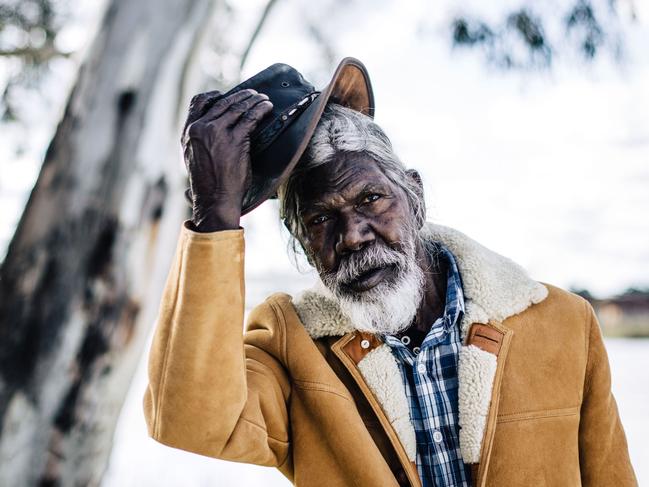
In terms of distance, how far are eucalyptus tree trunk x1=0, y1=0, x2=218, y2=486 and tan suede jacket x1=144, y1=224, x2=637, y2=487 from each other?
86cm

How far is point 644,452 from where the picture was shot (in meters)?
4.79

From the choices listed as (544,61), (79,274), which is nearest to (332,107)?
(79,274)

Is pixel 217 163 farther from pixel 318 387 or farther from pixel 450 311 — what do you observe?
pixel 450 311

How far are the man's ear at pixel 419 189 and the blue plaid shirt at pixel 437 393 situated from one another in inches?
12.4

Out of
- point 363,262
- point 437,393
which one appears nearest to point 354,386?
point 437,393

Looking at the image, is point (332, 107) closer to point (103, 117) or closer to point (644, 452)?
point (103, 117)

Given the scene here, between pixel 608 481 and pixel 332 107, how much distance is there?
1562 mm

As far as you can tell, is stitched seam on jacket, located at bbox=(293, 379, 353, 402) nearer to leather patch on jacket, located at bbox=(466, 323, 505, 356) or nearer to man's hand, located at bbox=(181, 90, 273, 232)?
leather patch on jacket, located at bbox=(466, 323, 505, 356)

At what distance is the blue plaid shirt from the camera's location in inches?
73.2

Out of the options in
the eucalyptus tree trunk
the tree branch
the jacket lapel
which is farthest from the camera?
the tree branch

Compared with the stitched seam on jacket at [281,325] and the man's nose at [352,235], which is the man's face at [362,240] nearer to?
the man's nose at [352,235]

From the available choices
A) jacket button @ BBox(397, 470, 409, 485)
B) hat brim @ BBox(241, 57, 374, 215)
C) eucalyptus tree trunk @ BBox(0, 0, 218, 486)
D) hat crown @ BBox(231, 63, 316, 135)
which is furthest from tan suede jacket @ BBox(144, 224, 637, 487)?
eucalyptus tree trunk @ BBox(0, 0, 218, 486)

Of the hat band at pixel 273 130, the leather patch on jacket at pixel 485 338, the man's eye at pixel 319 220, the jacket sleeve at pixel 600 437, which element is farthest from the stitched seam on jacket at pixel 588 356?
the hat band at pixel 273 130

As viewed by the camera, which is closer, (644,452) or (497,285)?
(497,285)
